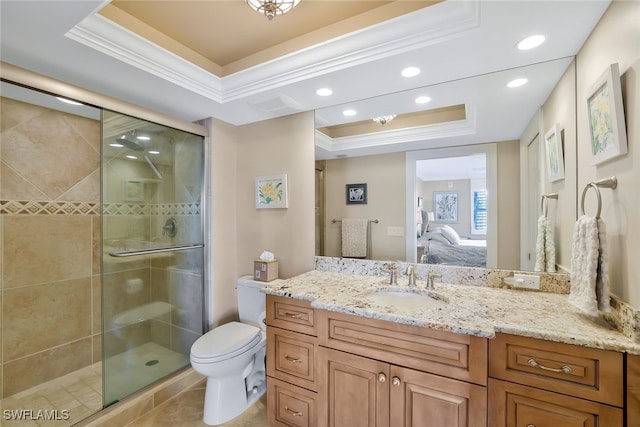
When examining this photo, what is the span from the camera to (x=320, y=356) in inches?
55.9

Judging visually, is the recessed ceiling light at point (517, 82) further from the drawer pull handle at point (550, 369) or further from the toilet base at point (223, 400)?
the toilet base at point (223, 400)

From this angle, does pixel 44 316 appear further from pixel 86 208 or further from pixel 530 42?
pixel 530 42

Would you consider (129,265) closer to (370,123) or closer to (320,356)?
(320,356)

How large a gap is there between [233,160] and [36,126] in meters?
1.45

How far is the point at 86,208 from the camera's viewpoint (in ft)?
7.59

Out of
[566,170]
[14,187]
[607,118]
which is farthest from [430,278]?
[14,187]

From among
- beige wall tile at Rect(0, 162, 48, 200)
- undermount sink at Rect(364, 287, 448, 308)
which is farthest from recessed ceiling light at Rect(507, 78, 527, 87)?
beige wall tile at Rect(0, 162, 48, 200)

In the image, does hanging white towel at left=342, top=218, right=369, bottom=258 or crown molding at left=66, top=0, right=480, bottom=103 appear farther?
hanging white towel at left=342, top=218, right=369, bottom=258

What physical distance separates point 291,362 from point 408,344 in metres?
0.71

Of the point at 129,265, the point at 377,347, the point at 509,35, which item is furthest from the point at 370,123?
the point at 129,265

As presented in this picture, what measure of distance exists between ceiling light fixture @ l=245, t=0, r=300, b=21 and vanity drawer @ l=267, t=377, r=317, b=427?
2.02m

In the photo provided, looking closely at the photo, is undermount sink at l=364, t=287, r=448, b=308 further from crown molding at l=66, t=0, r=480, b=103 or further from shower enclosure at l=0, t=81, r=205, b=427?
shower enclosure at l=0, t=81, r=205, b=427

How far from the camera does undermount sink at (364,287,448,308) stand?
152cm

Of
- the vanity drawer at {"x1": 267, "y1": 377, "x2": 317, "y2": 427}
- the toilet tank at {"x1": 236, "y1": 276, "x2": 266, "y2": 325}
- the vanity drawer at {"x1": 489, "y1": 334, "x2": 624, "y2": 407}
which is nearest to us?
the vanity drawer at {"x1": 489, "y1": 334, "x2": 624, "y2": 407}
